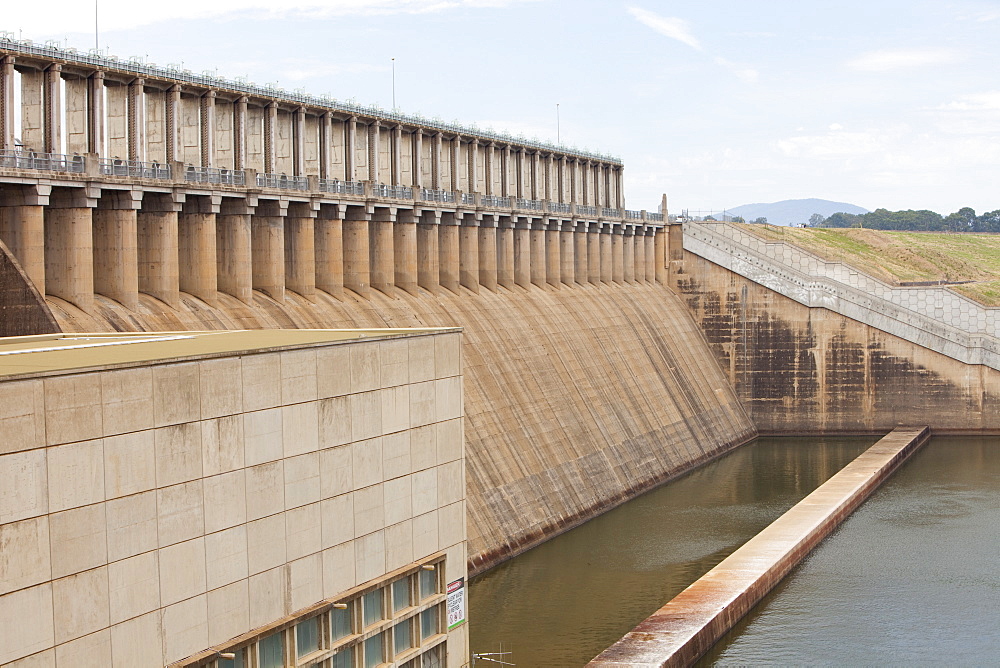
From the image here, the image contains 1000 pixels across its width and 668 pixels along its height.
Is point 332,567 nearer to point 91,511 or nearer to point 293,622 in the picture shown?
point 293,622

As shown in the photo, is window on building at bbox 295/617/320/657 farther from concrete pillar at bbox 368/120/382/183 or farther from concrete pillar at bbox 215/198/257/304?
concrete pillar at bbox 368/120/382/183

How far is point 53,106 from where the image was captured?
1698 inches

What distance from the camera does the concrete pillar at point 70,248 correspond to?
3972cm

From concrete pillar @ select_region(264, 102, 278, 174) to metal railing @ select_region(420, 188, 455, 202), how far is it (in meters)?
8.02

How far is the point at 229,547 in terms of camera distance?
20312 mm

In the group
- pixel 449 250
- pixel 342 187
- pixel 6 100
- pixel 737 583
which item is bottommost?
pixel 737 583

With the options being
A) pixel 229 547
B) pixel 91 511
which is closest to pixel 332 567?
pixel 229 547

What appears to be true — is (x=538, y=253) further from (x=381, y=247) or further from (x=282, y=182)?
(x=282, y=182)

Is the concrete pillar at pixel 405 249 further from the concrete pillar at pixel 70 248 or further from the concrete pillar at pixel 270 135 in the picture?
the concrete pillar at pixel 70 248

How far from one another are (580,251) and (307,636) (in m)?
58.9

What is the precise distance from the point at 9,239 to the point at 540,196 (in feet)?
160

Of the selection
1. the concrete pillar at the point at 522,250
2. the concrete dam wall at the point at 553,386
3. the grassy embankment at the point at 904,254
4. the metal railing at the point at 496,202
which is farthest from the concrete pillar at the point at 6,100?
the grassy embankment at the point at 904,254

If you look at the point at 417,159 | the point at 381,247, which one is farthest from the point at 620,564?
the point at 417,159

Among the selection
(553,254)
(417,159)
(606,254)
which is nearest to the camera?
(417,159)
